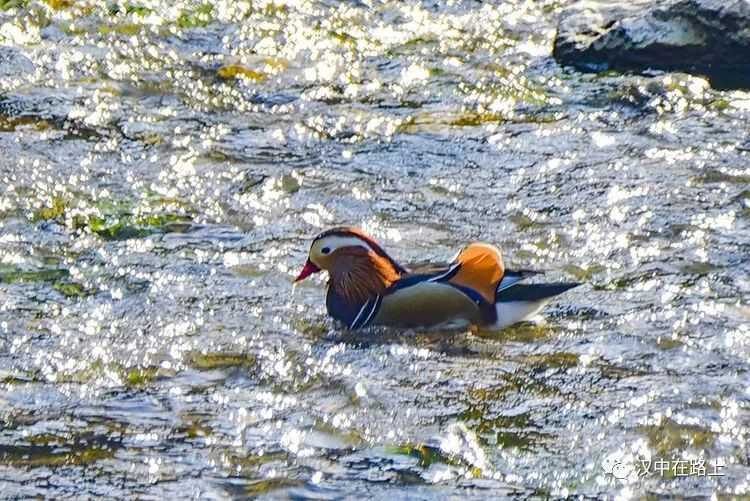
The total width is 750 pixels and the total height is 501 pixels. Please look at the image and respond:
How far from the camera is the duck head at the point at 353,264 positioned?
6059 millimetres

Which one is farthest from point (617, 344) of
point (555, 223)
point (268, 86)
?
point (268, 86)

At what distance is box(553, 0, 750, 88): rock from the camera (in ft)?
29.0

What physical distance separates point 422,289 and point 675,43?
372 centimetres

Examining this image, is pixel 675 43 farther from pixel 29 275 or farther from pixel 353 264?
pixel 29 275

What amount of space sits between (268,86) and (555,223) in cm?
271

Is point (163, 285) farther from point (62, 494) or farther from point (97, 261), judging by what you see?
point (62, 494)

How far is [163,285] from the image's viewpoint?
6.21 m

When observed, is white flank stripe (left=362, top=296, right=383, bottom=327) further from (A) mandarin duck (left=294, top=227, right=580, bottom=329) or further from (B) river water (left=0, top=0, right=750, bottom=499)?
(B) river water (left=0, top=0, right=750, bottom=499)

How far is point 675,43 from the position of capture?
8922mm

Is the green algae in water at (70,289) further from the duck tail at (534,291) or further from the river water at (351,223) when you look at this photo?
the duck tail at (534,291)

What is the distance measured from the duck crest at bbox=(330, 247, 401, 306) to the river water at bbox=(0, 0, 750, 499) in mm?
A: 183

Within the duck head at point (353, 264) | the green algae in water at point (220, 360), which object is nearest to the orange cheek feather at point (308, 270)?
the duck head at point (353, 264)

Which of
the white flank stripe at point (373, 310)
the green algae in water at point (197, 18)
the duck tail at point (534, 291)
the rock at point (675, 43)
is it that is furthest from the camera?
the green algae in water at point (197, 18)

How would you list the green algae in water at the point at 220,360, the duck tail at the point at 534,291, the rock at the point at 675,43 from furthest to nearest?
the rock at the point at 675,43 < the duck tail at the point at 534,291 < the green algae in water at the point at 220,360
